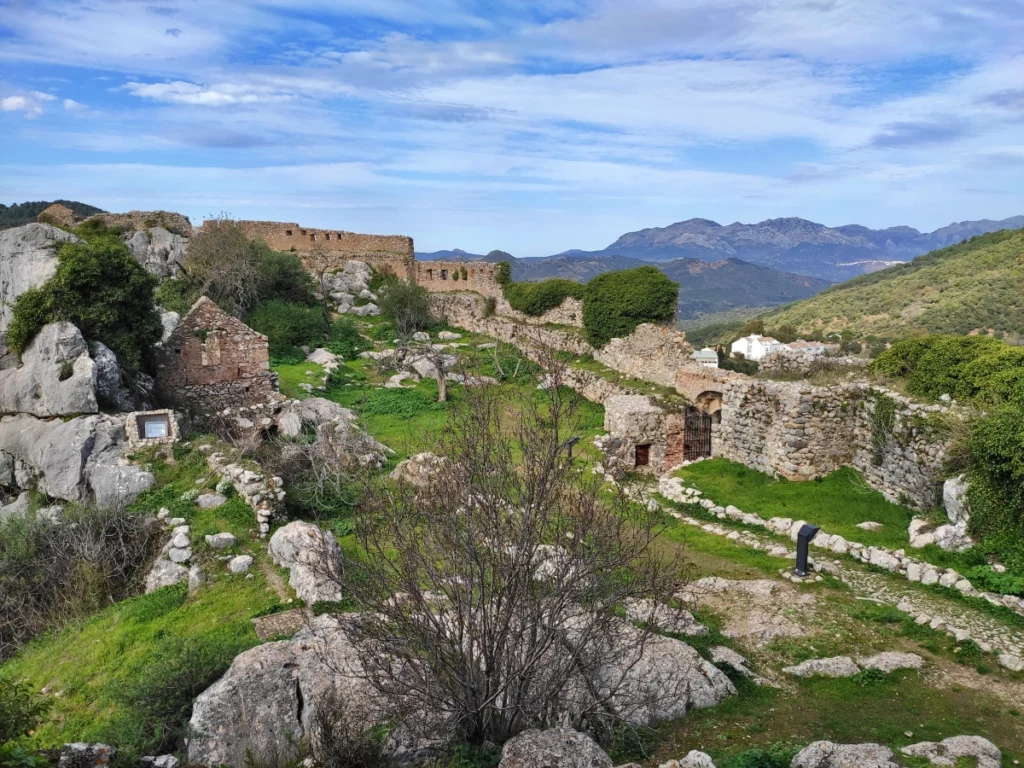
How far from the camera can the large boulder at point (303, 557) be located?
29.1 ft

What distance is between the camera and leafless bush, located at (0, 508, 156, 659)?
9.86 metres

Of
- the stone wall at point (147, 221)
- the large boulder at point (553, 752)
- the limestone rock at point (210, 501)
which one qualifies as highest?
the stone wall at point (147, 221)

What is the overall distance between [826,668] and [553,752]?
4.00m

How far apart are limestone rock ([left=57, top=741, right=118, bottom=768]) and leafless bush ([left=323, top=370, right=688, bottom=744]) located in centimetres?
201

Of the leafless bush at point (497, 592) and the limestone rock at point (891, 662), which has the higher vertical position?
the leafless bush at point (497, 592)

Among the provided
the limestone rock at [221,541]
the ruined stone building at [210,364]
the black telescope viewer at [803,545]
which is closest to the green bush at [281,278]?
the ruined stone building at [210,364]

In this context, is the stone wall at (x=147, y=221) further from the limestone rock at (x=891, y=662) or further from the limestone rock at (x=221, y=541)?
the limestone rock at (x=891, y=662)

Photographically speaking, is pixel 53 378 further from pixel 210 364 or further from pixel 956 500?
pixel 956 500

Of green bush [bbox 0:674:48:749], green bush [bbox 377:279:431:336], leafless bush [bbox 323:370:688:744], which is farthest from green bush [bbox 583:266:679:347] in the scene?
green bush [bbox 0:674:48:749]

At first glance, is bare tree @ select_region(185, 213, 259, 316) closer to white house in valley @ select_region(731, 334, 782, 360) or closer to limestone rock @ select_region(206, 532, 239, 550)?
limestone rock @ select_region(206, 532, 239, 550)

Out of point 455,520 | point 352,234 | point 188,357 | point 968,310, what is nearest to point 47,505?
point 188,357

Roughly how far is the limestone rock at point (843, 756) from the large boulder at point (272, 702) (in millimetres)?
3484

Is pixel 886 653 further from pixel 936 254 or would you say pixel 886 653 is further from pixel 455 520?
pixel 936 254

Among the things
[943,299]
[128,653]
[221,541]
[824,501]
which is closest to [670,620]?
[824,501]
